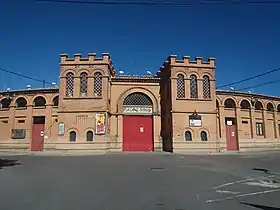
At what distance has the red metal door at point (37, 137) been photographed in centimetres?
3117

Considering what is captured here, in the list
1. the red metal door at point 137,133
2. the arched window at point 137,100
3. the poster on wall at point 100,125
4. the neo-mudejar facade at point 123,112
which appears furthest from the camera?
the arched window at point 137,100

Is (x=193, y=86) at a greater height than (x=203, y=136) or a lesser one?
greater

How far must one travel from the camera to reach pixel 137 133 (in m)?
29.6

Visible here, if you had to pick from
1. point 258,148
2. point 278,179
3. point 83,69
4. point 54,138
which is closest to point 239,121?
point 258,148

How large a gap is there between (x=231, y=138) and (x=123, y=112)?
12.6m

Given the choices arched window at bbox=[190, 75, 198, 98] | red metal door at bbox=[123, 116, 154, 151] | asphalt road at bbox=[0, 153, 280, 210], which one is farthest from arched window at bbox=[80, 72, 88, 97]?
asphalt road at bbox=[0, 153, 280, 210]

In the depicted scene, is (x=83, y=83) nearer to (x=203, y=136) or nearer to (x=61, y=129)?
(x=61, y=129)

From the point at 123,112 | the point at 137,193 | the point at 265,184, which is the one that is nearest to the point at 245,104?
the point at 123,112

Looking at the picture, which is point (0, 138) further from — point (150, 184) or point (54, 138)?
point (150, 184)

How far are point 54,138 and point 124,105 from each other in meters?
7.97

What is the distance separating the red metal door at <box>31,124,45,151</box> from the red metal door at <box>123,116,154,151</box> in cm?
898

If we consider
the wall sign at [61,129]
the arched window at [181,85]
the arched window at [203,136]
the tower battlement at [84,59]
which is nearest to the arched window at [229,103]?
the arched window at [203,136]

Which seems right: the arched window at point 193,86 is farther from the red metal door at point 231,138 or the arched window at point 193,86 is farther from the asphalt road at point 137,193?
the asphalt road at point 137,193

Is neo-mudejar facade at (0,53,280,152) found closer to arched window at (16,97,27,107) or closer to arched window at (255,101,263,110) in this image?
arched window at (16,97,27,107)
